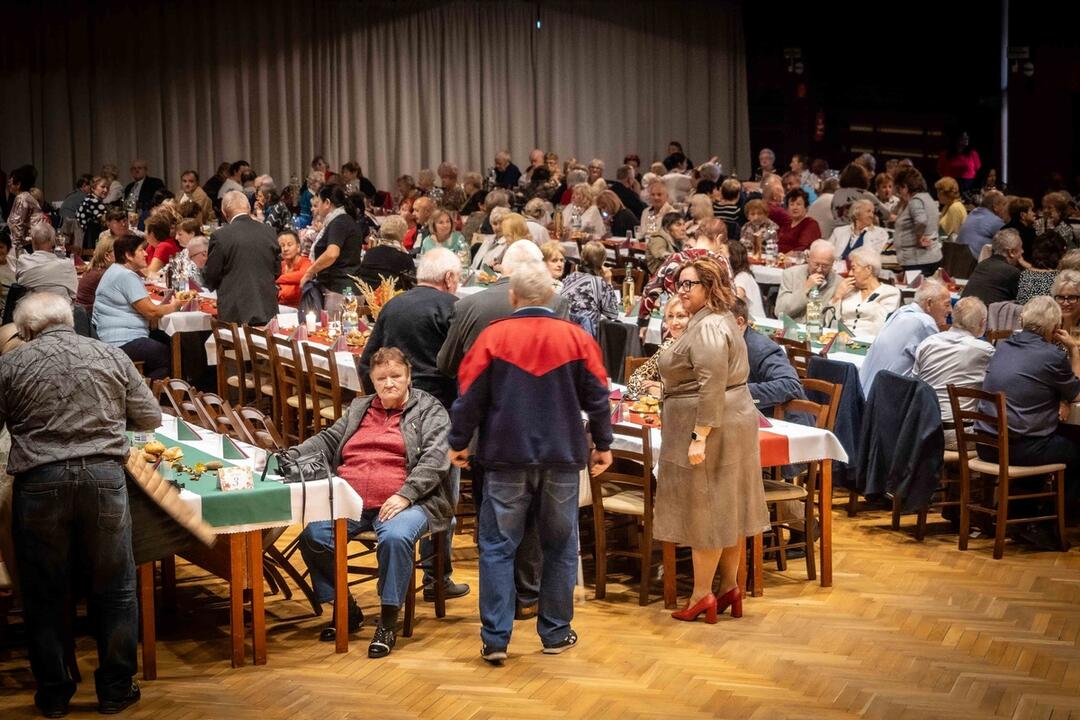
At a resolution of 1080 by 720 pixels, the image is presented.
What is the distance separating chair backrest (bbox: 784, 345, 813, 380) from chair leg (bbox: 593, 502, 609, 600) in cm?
171

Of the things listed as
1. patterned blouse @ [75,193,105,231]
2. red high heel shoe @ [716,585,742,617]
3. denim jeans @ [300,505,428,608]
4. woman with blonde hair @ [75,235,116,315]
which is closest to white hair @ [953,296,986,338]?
red high heel shoe @ [716,585,742,617]

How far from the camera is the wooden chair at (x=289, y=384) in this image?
7988 millimetres

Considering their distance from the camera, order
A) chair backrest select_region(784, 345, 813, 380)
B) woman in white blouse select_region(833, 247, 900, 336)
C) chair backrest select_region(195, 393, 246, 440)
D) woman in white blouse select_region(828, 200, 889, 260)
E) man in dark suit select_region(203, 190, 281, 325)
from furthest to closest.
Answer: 1. woman in white blouse select_region(828, 200, 889, 260)
2. man in dark suit select_region(203, 190, 281, 325)
3. woman in white blouse select_region(833, 247, 900, 336)
4. chair backrest select_region(784, 345, 813, 380)
5. chair backrest select_region(195, 393, 246, 440)

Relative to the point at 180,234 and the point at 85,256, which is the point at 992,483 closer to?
the point at 180,234

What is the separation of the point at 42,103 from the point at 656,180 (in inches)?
330

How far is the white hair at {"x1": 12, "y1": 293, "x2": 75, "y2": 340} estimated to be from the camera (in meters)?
4.77

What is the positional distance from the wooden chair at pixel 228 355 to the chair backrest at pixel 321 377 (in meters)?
0.60

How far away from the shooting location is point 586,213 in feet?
43.8

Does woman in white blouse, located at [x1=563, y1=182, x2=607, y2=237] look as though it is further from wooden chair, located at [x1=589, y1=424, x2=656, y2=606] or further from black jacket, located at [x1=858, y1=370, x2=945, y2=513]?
wooden chair, located at [x1=589, y1=424, x2=656, y2=606]

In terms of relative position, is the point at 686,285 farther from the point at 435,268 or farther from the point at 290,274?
the point at 290,274

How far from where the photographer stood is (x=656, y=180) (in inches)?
535

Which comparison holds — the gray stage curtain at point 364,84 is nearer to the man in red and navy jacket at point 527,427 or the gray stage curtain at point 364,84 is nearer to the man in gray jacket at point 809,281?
the man in gray jacket at point 809,281

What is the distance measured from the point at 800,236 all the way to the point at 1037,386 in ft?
17.2

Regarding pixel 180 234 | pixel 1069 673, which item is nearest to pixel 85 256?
pixel 180 234
